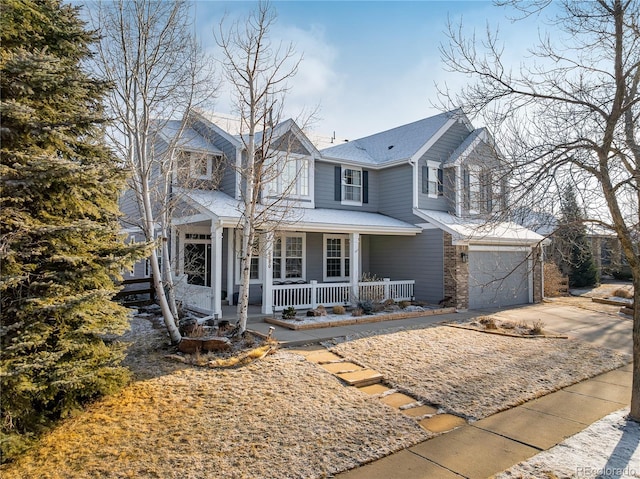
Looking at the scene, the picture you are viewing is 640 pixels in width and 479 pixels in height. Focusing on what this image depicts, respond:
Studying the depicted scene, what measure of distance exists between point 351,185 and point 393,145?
10.6 ft

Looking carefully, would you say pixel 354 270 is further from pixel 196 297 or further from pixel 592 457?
pixel 592 457

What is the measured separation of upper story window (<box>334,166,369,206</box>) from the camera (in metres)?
15.8

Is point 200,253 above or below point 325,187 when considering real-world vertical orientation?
below

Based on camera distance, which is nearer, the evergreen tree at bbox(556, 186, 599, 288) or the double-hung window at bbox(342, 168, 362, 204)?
the evergreen tree at bbox(556, 186, 599, 288)

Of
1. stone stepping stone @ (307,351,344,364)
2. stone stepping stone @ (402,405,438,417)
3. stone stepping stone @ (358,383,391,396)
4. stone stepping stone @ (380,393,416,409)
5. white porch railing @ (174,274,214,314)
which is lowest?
stone stepping stone @ (402,405,438,417)

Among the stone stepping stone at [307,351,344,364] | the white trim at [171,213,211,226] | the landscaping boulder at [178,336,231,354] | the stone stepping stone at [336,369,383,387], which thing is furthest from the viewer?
the white trim at [171,213,211,226]

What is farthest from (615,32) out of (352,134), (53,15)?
(352,134)

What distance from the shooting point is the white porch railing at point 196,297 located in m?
11.4

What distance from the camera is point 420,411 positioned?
18.2 feet

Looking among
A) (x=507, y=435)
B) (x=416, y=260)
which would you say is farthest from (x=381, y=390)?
(x=416, y=260)

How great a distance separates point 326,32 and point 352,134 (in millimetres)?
10929

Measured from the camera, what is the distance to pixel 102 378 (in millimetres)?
4938

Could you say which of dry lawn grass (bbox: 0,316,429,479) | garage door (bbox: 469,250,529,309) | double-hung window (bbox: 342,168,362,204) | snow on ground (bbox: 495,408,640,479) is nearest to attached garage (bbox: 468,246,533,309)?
garage door (bbox: 469,250,529,309)

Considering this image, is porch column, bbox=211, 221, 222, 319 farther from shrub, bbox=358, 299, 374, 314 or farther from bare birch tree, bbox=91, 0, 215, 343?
shrub, bbox=358, 299, 374, 314
